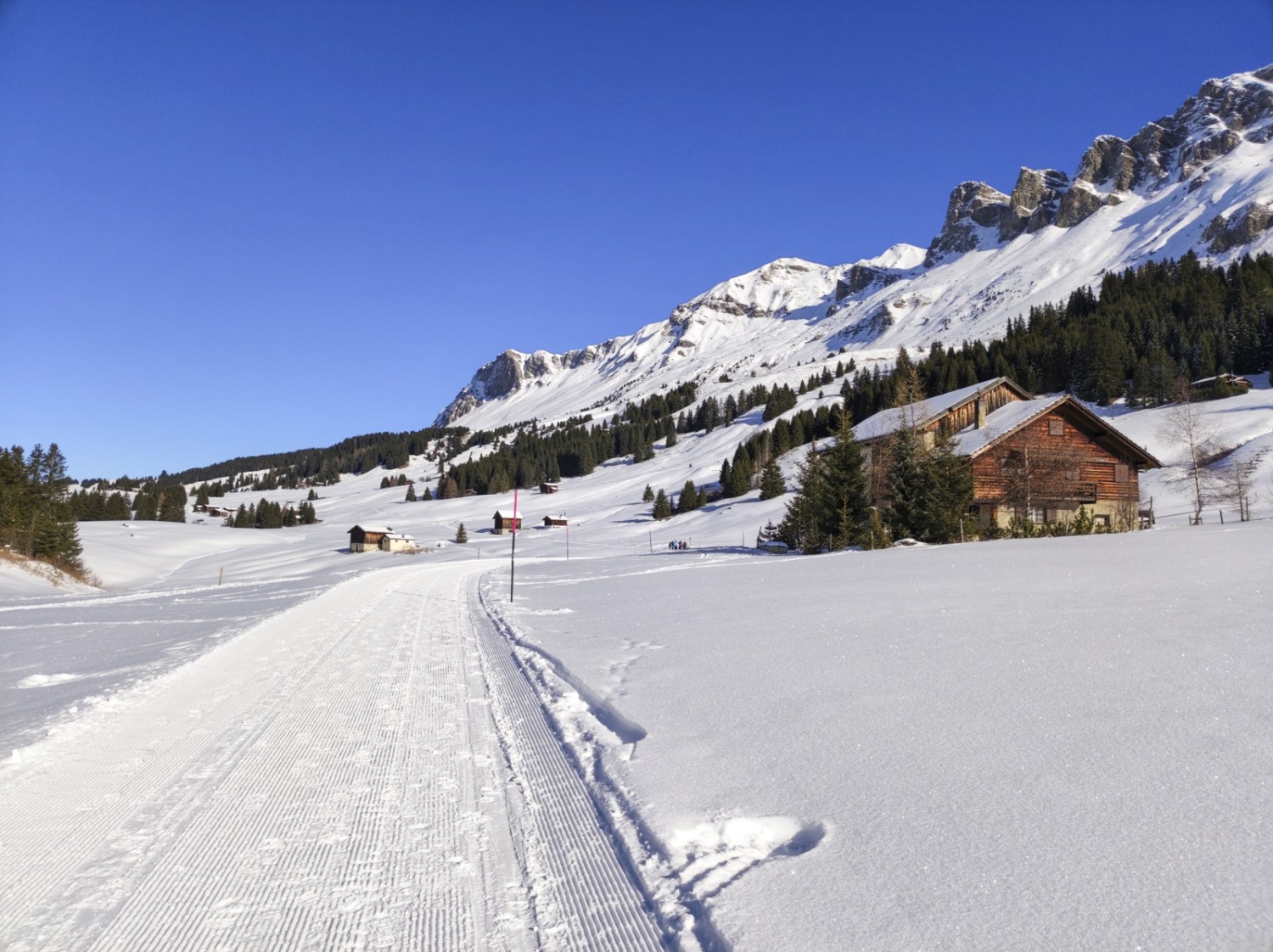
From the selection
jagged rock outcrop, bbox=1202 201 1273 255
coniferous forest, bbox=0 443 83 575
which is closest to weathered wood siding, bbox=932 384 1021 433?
coniferous forest, bbox=0 443 83 575

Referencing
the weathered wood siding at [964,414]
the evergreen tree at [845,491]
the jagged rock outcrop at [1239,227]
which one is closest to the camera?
the evergreen tree at [845,491]

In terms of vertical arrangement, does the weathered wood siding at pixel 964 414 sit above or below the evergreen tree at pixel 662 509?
above

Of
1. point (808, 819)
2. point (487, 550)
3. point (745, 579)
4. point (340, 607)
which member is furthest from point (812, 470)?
point (487, 550)

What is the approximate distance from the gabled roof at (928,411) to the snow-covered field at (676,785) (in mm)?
29030

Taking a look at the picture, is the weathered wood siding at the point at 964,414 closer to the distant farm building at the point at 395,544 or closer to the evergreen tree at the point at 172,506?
the distant farm building at the point at 395,544

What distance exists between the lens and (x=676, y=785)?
13.0 ft

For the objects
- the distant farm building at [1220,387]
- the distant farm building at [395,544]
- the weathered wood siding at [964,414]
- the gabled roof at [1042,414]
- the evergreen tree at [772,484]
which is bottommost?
the distant farm building at [395,544]

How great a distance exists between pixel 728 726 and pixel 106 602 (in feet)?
63.4

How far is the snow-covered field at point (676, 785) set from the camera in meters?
2.65

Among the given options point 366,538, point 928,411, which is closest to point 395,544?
point 366,538

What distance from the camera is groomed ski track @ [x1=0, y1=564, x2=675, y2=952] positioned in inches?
107

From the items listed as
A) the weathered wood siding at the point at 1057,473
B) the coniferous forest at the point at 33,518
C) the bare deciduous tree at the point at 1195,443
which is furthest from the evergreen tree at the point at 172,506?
the bare deciduous tree at the point at 1195,443

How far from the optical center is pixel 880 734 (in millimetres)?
4371

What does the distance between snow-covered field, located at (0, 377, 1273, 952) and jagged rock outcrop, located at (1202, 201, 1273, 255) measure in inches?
8725
